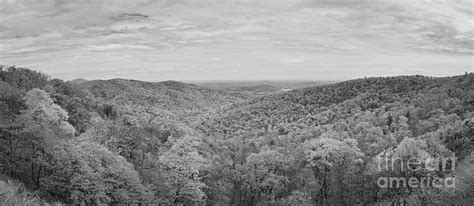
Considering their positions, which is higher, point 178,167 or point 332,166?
point 178,167

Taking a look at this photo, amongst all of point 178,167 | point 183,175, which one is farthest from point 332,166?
point 178,167

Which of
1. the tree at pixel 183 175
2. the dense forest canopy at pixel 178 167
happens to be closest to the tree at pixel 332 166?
the dense forest canopy at pixel 178 167

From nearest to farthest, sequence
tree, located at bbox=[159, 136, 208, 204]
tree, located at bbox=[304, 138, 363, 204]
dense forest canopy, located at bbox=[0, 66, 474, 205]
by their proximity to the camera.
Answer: dense forest canopy, located at bbox=[0, 66, 474, 205], tree, located at bbox=[159, 136, 208, 204], tree, located at bbox=[304, 138, 363, 204]

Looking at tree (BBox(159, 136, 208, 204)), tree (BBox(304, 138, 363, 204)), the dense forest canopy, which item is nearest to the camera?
the dense forest canopy

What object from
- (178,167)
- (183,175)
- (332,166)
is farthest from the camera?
(332,166)

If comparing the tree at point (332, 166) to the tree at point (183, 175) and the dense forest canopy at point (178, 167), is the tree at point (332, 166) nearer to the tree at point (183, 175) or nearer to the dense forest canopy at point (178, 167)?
the dense forest canopy at point (178, 167)

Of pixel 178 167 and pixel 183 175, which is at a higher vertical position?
pixel 178 167

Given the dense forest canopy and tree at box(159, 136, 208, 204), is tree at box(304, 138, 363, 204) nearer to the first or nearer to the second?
the dense forest canopy

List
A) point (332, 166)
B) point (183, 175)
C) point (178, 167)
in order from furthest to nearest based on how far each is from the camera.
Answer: point (332, 166) → point (178, 167) → point (183, 175)

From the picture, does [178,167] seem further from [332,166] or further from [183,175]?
[332,166]

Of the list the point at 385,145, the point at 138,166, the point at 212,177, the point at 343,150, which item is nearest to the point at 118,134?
the point at 138,166

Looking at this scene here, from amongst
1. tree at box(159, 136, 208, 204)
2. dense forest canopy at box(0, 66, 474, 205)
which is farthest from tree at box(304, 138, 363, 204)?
tree at box(159, 136, 208, 204)

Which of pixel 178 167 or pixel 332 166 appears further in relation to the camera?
pixel 332 166
